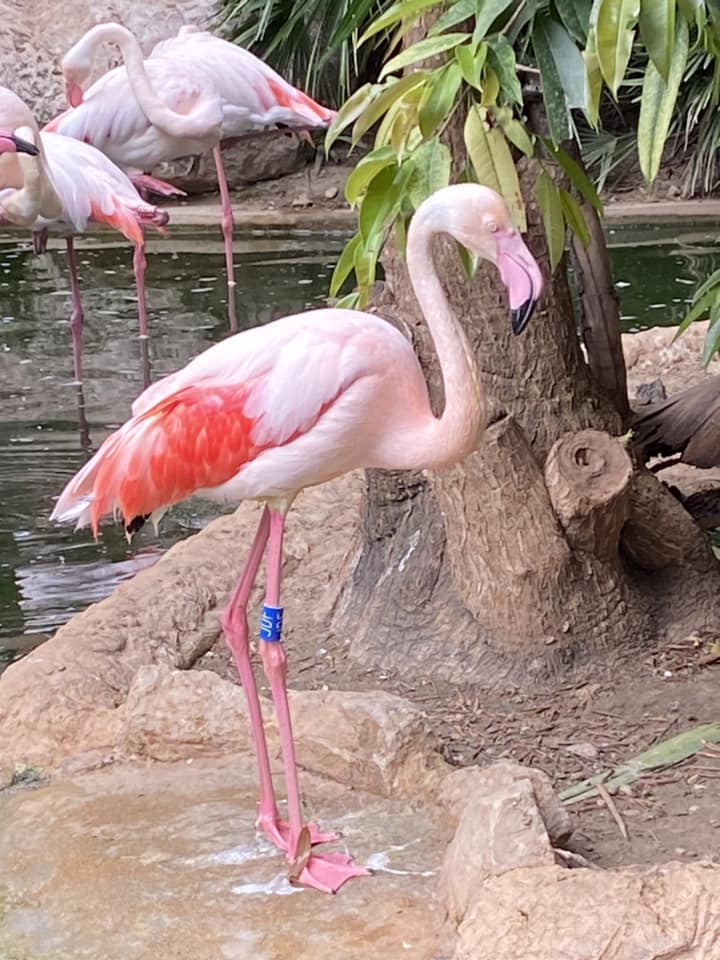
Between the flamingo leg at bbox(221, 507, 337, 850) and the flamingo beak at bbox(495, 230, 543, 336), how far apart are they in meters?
0.78

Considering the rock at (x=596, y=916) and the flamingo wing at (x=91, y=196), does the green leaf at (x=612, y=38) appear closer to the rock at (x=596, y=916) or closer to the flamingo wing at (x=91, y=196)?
the rock at (x=596, y=916)

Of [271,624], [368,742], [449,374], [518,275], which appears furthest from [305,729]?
[518,275]

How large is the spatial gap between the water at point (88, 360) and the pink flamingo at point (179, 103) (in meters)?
0.45

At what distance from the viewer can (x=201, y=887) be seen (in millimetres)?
2926

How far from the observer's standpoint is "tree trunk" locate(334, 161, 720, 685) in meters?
3.65

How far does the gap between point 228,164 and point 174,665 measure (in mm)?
8839

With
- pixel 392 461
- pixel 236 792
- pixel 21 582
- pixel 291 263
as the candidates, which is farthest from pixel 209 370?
pixel 291 263

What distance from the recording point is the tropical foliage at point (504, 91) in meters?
1.93

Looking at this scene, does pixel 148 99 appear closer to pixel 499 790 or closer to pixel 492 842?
pixel 499 790

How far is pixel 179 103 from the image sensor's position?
8.41m

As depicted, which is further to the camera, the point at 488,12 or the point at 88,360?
the point at 88,360

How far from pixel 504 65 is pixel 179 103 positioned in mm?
6173

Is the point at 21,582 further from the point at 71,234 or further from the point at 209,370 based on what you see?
the point at 71,234

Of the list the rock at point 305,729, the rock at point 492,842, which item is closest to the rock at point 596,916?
the rock at point 492,842
